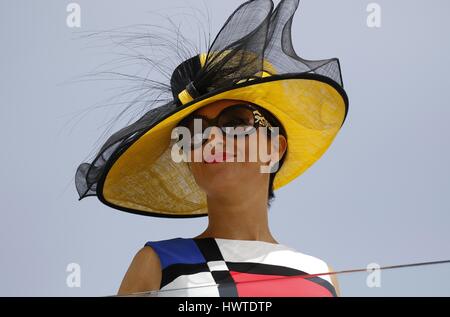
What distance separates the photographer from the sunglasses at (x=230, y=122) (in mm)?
1754

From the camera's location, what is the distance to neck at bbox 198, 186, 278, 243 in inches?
71.7

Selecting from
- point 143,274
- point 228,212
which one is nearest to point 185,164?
point 228,212

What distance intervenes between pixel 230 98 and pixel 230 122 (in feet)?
0.28

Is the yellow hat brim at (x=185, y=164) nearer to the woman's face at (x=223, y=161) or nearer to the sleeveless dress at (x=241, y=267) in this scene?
the woman's face at (x=223, y=161)

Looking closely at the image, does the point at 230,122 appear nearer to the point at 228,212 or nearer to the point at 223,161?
the point at 223,161

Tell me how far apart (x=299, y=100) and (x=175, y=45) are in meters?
0.44

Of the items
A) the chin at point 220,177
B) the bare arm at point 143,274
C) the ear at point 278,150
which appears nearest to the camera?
the bare arm at point 143,274

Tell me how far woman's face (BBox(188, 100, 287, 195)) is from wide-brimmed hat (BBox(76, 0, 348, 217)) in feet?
0.29

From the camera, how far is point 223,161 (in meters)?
1.76

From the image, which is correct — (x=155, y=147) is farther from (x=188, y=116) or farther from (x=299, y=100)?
(x=299, y=100)

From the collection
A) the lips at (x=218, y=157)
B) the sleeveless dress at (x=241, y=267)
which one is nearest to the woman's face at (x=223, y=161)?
the lips at (x=218, y=157)

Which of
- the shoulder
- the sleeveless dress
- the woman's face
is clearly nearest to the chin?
the woman's face

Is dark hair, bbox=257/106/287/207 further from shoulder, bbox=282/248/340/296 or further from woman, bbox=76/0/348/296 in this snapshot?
shoulder, bbox=282/248/340/296
